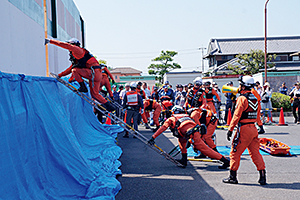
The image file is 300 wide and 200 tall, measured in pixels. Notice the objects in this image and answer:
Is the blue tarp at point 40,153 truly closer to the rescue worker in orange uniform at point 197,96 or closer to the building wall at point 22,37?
the building wall at point 22,37

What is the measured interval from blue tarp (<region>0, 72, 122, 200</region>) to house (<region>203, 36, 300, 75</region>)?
3692 cm

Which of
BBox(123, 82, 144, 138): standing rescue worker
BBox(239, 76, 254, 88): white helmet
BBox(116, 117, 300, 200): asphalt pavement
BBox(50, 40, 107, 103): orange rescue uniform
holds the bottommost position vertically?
BBox(116, 117, 300, 200): asphalt pavement

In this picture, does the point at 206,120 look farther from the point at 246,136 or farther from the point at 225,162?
the point at 246,136

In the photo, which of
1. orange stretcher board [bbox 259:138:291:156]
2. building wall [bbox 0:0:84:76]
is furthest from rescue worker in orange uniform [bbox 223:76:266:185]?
building wall [bbox 0:0:84:76]

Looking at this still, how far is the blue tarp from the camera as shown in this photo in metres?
3.66

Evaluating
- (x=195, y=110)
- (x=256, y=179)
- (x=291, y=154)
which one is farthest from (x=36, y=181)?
(x=291, y=154)

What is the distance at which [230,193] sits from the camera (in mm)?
5082

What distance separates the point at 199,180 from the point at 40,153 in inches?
124

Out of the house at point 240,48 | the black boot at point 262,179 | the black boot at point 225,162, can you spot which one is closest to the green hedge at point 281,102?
the black boot at point 225,162

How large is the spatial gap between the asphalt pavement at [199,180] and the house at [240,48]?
113 ft

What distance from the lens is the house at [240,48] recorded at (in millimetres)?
40781

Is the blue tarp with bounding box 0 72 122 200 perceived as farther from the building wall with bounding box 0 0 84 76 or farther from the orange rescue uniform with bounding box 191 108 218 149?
the orange rescue uniform with bounding box 191 108 218 149

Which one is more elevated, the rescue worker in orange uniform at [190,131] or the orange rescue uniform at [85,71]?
the orange rescue uniform at [85,71]

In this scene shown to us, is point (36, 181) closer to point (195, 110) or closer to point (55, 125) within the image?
point (55, 125)
